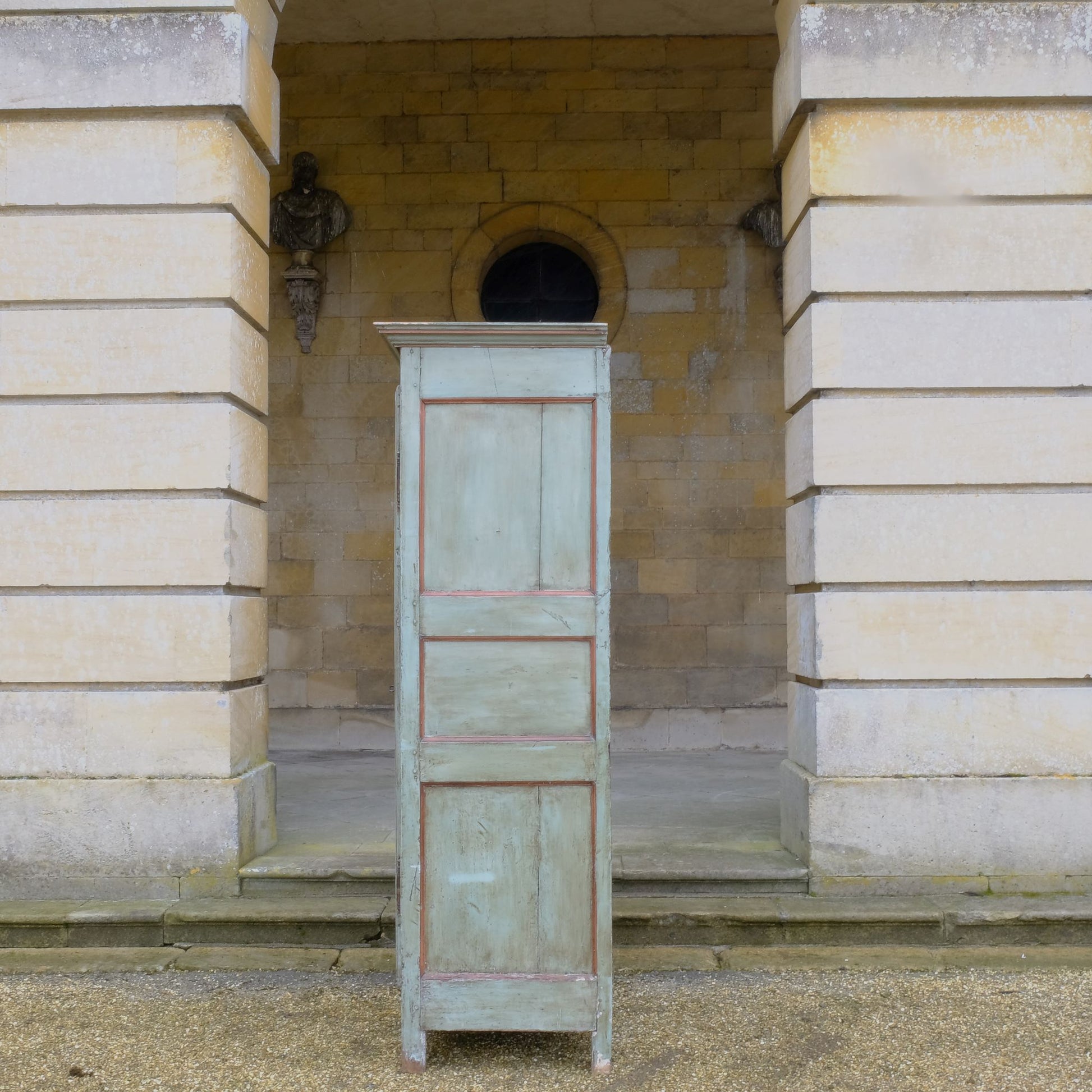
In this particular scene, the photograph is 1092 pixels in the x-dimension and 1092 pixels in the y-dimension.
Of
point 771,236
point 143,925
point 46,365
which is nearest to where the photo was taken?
point 143,925

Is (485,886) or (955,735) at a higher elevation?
(955,735)

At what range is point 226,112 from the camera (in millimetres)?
4715

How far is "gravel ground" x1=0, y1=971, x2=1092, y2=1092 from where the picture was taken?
3.25 metres

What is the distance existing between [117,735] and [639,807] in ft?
8.80

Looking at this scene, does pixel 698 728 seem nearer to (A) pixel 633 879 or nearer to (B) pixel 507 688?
(A) pixel 633 879

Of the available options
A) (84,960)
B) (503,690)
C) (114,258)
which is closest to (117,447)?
(114,258)

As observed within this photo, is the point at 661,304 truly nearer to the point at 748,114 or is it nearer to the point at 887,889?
the point at 748,114

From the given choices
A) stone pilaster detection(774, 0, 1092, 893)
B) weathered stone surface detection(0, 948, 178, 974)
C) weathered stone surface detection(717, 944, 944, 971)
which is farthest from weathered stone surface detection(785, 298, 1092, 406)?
weathered stone surface detection(0, 948, 178, 974)

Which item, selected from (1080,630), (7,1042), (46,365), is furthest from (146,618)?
(1080,630)

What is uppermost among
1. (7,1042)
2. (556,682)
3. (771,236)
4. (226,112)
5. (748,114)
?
(748,114)

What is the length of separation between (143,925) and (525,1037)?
5.68 feet

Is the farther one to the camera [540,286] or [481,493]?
[540,286]

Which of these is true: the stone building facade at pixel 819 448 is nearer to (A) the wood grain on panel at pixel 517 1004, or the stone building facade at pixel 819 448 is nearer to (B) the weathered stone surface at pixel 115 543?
(B) the weathered stone surface at pixel 115 543

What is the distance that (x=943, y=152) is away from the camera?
185 inches
